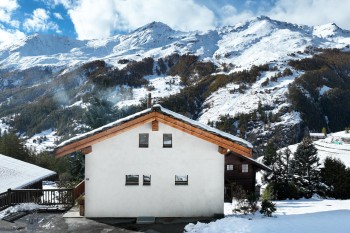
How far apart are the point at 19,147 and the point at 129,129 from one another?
228 ft

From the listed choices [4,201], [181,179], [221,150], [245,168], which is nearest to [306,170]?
[245,168]

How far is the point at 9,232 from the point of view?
48.0ft

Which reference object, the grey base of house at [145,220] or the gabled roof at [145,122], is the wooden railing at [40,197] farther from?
the grey base of house at [145,220]

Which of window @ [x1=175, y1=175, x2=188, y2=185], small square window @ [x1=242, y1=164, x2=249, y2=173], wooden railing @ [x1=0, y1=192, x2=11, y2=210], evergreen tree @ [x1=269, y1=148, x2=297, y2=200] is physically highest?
window @ [x1=175, y1=175, x2=188, y2=185]

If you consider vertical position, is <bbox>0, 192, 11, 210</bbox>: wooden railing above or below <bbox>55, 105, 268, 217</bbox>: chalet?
below

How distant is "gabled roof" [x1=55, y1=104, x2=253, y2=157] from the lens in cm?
1602

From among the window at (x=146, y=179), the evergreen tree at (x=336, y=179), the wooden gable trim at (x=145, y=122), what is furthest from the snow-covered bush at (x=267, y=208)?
the evergreen tree at (x=336, y=179)

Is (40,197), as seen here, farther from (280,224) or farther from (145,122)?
(280,224)

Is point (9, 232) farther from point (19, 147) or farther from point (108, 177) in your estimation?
point (19, 147)

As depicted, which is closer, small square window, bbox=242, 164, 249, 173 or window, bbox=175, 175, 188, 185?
window, bbox=175, 175, 188, 185

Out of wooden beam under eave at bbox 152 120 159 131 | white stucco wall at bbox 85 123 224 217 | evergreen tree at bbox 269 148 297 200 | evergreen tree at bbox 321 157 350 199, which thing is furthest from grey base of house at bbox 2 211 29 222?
evergreen tree at bbox 321 157 350 199

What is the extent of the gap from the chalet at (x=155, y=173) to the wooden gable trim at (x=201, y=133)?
64 mm

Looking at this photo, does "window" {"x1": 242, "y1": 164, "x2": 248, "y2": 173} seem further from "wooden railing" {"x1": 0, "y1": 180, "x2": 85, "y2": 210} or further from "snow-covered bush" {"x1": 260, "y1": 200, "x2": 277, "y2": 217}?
"snow-covered bush" {"x1": 260, "y1": 200, "x2": 277, "y2": 217}

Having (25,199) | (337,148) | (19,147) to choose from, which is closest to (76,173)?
(25,199)
